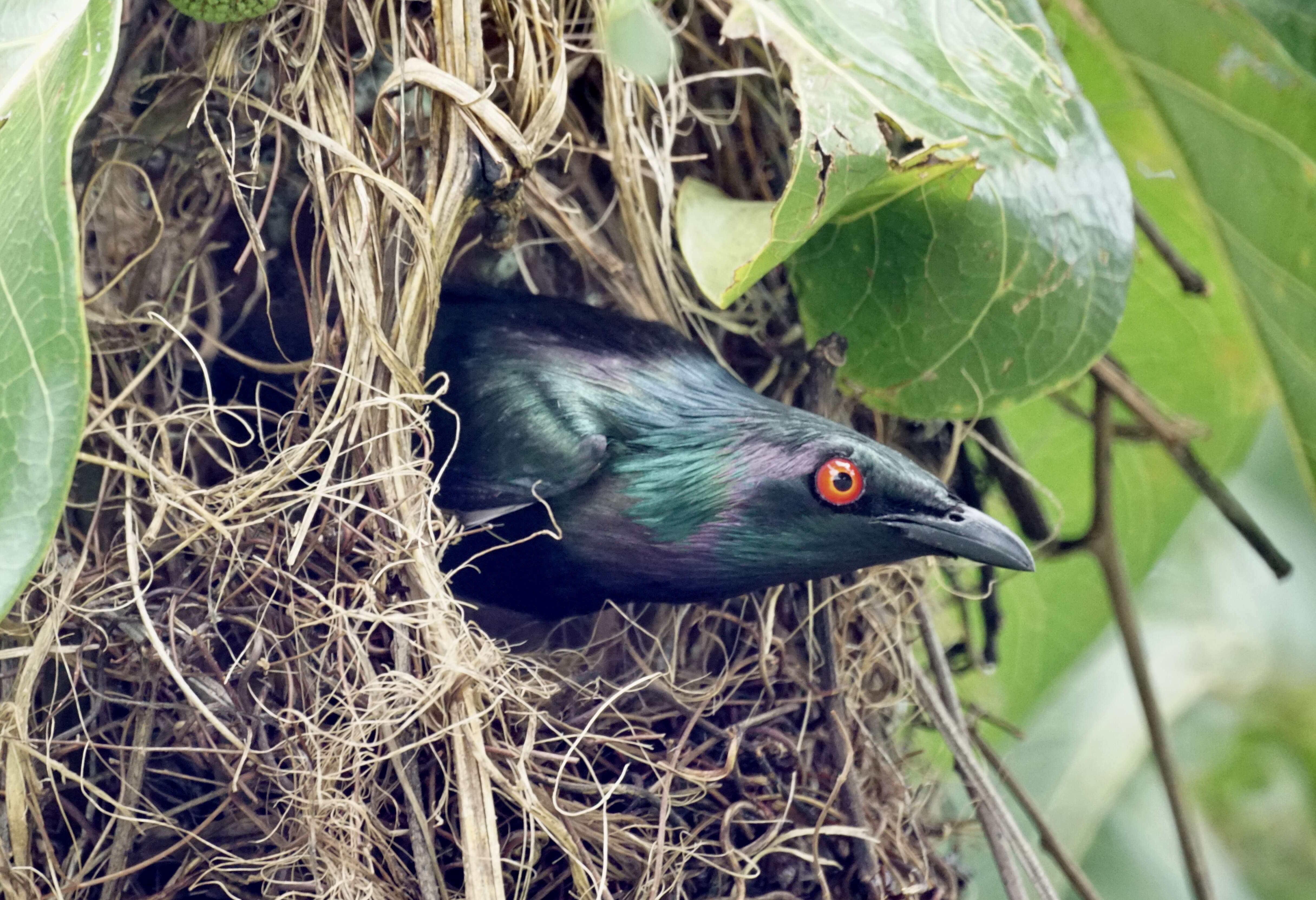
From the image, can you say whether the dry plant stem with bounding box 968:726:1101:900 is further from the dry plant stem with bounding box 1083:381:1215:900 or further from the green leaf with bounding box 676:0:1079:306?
the green leaf with bounding box 676:0:1079:306

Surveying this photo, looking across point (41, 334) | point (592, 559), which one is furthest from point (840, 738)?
point (41, 334)

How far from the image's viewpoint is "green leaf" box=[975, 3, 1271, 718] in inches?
91.7

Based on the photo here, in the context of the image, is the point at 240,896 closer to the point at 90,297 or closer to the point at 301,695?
the point at 301,695

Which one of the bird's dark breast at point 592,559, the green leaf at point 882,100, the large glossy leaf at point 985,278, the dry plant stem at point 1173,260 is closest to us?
the green leaf at point 882,100

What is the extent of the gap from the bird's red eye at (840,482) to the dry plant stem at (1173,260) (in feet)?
2.82

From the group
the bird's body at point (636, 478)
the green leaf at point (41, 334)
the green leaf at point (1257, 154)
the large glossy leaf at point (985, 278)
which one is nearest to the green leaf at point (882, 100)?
the large glossy leaf at point (985, 278)

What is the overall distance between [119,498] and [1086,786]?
2.53 meters

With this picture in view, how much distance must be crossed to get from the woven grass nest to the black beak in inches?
11.0

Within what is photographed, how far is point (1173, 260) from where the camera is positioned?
2299mm

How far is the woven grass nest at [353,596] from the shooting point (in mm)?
1652

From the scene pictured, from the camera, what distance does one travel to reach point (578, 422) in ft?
6.25

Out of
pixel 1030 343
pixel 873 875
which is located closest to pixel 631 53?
pixel 1030 343

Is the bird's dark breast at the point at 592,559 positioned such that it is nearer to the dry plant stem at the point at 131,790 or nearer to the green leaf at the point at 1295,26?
the dry plant stem at the point at 131,790

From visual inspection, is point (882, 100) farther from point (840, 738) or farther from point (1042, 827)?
point (1042, 827)
